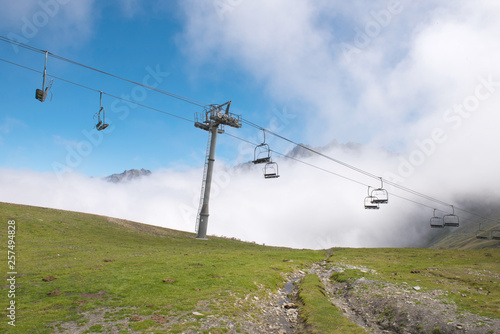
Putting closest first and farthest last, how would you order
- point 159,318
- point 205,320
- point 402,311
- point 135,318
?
point 135,318 → point 159,318 → point 205,320 → point 402,311

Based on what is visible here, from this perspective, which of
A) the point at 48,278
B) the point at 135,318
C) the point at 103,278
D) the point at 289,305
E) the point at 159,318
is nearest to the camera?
the point at 135,318

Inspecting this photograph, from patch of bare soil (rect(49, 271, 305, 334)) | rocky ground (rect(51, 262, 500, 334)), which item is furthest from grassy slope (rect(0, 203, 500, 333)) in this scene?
rocky ground (rect(51, 262, 500, 334))

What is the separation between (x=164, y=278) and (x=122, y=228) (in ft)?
141

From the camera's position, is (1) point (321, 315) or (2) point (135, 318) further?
(1) point (321, 315)

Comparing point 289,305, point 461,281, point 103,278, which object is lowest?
point 289,305

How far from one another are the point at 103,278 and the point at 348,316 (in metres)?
23.0

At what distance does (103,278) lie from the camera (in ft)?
90.6

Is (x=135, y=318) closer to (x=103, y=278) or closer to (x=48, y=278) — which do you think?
(x=103, y=278)

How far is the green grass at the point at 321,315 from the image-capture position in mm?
21484

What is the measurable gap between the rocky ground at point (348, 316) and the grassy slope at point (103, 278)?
42.5 inches

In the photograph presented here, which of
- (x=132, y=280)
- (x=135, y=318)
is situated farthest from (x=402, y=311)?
(x=132, y=280)

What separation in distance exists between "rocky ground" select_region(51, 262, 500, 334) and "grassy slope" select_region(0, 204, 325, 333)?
108 centimetres

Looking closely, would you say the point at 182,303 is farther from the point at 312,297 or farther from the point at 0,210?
the point at 0,210

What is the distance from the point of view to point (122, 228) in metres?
66.7
